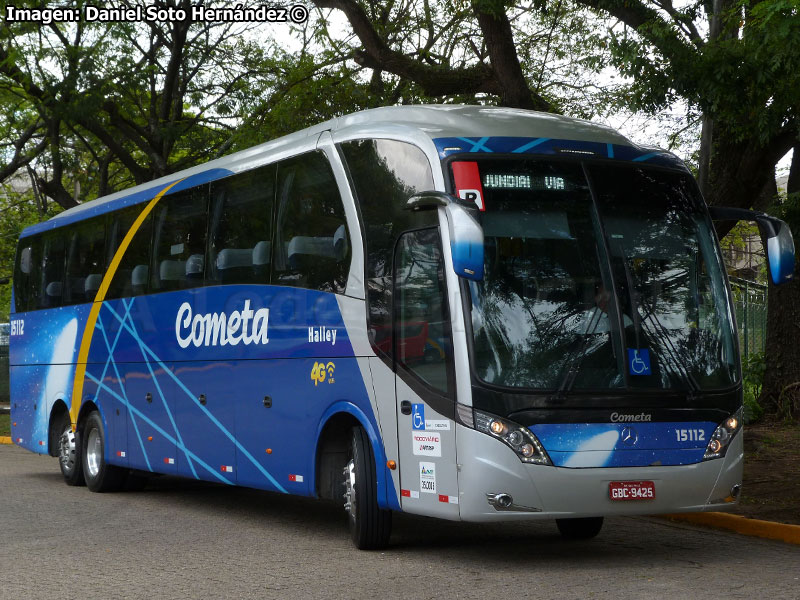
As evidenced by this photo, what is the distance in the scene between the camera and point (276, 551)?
9.58m

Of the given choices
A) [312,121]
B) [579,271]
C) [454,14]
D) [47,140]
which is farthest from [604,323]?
[47,140]

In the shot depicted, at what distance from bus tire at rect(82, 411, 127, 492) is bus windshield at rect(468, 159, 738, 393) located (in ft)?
26.1

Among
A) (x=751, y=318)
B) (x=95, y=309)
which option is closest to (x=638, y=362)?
(x=95, y=309)

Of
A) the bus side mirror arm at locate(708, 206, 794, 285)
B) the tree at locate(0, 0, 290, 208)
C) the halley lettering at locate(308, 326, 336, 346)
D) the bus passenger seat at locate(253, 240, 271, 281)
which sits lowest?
the halley lettering at locate(308, 326, 336, 346)

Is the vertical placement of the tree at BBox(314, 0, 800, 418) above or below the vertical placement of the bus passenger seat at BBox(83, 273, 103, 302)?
above

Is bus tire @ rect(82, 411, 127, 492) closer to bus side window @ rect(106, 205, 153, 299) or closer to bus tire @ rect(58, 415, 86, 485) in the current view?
bus tire @ rect(58, 415, 86, 485)

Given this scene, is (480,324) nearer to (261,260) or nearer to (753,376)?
(261,260)

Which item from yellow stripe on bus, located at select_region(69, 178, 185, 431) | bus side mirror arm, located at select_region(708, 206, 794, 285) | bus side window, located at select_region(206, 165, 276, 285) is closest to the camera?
bus side mirror arm, located at select_region(708, 206, 794, 285)

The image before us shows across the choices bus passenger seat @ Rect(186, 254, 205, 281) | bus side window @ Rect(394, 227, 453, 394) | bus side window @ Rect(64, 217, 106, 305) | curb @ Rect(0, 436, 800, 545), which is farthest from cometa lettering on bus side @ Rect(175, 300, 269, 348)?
curb @ Rect(0, 436, 800, 545)

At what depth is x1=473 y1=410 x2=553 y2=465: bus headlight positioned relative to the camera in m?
8.16

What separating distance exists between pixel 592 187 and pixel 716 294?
4.19 feet

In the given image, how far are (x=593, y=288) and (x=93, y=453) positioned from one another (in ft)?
29.0

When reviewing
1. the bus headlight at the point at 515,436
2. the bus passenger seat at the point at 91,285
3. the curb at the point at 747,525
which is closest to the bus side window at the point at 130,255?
the bus passenger seat at the point at 91,285

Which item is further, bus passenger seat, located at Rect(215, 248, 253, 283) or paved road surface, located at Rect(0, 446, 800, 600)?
bus passenger seat, located at Rect(215, 248, 253, 283)
